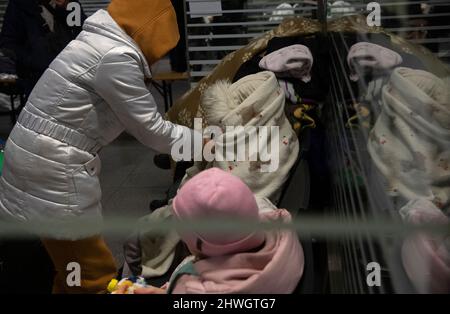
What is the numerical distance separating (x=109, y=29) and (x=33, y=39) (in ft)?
1.70

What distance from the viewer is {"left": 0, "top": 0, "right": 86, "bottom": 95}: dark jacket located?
157 cm

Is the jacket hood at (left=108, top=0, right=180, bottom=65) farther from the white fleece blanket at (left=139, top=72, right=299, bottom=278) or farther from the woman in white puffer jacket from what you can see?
the white fleece blanket at (left=139, top=72, right=299, bottom=278)

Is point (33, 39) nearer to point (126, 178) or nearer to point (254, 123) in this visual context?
point (126, 178)

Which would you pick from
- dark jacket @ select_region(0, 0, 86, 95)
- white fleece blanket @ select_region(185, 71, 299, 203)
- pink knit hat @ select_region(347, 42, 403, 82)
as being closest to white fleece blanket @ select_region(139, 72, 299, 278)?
white fleece blanket @ select_region(185, 71, 299, 203)

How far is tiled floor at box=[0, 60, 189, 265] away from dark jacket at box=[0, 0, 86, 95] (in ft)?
0.62

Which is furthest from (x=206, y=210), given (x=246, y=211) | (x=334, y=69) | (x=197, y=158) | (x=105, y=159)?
(x=334, y=69)

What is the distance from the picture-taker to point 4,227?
0.99 metres

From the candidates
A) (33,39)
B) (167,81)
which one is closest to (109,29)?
(33,39)

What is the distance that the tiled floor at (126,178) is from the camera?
1079mm

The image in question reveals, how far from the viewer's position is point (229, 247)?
2.78 feet

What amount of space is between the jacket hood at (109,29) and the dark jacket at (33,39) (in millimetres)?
281

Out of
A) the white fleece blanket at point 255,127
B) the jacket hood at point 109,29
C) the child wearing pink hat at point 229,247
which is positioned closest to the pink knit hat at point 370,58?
the white fleece blanket at point 255,127

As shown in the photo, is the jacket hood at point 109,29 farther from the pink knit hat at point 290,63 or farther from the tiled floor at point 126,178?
the pink knit hat at point 290,63

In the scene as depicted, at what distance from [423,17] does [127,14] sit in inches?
27.4
